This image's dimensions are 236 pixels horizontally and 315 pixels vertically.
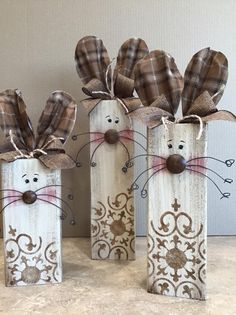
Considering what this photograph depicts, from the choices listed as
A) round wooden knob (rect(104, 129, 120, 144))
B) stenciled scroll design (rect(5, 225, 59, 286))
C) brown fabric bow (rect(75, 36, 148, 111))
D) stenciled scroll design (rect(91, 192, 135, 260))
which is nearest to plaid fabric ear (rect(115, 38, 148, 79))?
brown fabric bow (rect(75, 36, 148, 111))

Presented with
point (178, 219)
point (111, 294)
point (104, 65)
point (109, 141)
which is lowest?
point (111, 294)

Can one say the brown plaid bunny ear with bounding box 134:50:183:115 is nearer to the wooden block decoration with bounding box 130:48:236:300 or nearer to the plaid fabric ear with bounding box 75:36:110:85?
the wooden block decoration with bounding box 130:48:236:300

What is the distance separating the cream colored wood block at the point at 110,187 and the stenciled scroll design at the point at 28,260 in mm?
119

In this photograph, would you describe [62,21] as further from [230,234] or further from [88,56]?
[230,234]

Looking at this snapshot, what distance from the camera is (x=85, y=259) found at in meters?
0.70

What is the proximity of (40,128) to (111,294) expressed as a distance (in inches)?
10.5

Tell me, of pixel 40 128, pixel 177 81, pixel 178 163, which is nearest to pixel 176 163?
pixel 178 163

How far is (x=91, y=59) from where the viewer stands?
70 cm

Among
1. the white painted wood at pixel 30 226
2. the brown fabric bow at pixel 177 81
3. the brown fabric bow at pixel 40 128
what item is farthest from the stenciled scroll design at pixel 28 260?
the brown fabric bow at pixel 177 81

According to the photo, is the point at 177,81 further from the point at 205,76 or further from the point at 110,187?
the point at 110,187

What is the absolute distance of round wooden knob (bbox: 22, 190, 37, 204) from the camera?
579 millimetres

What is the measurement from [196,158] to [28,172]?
0.24 metres

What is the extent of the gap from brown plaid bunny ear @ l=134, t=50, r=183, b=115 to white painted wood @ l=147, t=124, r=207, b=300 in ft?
0.17

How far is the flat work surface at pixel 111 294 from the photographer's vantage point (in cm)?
52
